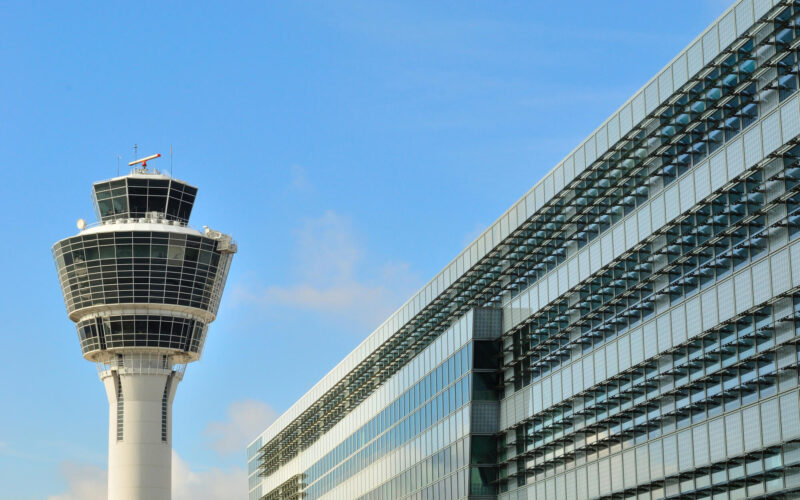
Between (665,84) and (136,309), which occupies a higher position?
(136,309)

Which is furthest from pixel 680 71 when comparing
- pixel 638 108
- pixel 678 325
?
pixel 678 325

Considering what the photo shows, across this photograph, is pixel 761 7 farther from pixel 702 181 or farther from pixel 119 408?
pixel 119 408

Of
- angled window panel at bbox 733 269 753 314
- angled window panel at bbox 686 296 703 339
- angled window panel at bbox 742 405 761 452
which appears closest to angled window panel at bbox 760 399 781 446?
angled window panel at bbox 742 405 761 452

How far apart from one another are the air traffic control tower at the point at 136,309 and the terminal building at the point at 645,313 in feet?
192

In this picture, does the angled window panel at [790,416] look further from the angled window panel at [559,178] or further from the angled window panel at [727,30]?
the angled window panel at [559,178]

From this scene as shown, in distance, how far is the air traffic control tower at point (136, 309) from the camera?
134 metres

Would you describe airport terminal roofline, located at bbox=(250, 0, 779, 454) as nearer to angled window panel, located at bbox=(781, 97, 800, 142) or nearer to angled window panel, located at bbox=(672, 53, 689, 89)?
angled window panel, located at bbox=(672, 53, 689, 89)

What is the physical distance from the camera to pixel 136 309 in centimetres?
13550

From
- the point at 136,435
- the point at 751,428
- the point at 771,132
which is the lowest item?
the point at 751,428

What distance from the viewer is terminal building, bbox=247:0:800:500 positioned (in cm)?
4519

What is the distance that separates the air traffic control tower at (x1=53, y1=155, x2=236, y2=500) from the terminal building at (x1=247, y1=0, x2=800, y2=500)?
192ft

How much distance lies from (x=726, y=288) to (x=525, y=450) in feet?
71.6

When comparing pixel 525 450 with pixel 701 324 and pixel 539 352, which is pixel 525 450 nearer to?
pixel 539 352

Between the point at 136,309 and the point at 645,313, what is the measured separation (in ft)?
297
